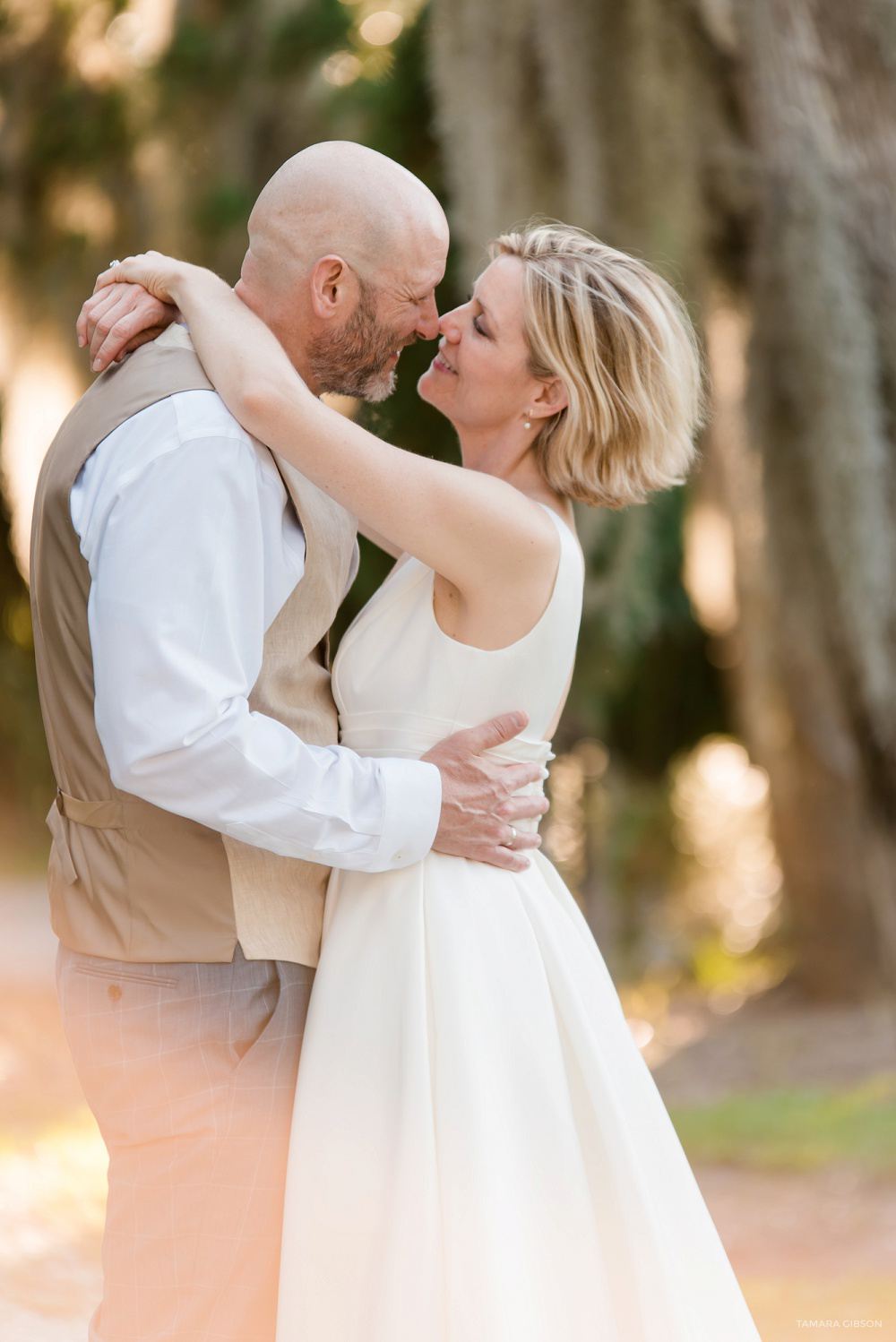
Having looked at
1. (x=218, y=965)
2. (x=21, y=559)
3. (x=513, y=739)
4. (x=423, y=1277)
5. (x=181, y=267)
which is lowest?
(x=423, y=1277)

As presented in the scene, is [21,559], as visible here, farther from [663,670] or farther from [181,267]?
[181,267]

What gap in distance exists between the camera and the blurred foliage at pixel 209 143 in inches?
162

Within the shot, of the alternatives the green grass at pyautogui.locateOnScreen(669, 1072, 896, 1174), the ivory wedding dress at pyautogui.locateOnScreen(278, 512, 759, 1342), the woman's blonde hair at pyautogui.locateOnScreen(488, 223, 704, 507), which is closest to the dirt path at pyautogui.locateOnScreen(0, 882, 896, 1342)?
the green grass at pyautogui.locateOnScreen(669, 1072, 896, 1174)

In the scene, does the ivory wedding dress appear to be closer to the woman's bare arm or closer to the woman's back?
the woman's back

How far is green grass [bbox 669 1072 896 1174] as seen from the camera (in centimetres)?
410

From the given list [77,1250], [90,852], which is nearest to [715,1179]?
[77,1250]

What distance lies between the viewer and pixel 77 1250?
3484 millimetres

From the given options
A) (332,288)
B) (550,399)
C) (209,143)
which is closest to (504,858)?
(550,399)

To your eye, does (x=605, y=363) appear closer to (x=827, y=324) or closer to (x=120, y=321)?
(x=120, y=321)

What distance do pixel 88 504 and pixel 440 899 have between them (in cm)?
62

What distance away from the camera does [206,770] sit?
146cm

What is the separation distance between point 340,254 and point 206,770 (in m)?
0.66

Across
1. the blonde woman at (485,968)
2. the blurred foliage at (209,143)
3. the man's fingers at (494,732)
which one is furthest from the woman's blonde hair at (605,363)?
the blurred foliage at (209,143)

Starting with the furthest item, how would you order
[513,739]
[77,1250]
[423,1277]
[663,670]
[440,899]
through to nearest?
[663,670]
[77,1250]
[513,739]
[440,899]
[423,1277]
